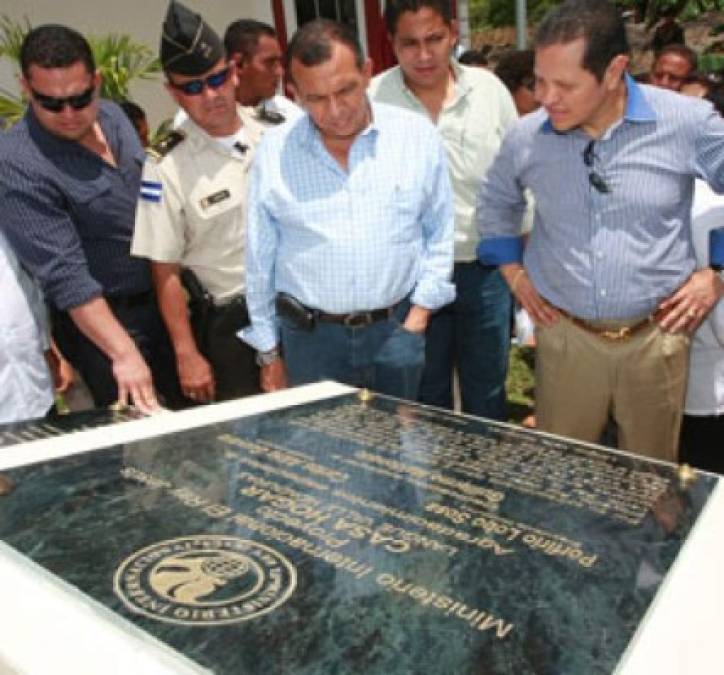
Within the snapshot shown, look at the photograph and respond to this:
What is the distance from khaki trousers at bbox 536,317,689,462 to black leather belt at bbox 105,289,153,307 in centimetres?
138

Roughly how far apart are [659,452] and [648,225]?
0.75m

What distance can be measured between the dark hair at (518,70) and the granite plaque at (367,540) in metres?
3.13

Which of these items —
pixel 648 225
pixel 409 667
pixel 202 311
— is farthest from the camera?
pixel 202 311

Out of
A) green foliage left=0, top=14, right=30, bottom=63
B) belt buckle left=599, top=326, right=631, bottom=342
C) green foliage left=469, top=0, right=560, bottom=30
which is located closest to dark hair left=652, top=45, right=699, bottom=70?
belt buckle left=599, top=326, right=631, bottom=342

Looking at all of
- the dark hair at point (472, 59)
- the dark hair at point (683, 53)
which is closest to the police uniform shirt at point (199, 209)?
the dark hair at point (683, 53)

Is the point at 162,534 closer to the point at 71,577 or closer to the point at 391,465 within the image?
the point at 71,577

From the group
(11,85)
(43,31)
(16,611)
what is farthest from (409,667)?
(11,85)

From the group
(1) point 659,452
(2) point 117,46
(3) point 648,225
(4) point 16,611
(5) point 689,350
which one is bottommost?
(1) point 659,452

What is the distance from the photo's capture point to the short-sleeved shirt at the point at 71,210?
251cm

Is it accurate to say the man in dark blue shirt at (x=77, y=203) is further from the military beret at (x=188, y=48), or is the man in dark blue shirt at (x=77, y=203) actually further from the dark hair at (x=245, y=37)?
the dark hair at (x=245, y=37)

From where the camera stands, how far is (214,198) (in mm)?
2693

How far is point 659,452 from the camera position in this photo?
2.61 m

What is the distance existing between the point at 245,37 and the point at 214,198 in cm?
143

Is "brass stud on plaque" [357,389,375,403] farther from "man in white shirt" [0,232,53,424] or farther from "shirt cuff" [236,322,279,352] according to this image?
"man in white shirt" [0,232,53,424]
